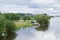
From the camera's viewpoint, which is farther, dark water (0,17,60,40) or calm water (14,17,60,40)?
calm water (14,17,60,40)

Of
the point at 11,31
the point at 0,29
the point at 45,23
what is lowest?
the point at 45,23

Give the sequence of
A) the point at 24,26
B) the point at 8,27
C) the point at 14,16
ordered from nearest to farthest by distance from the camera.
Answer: the point at 8,27 → the point at 24,26 → the point at 14,16

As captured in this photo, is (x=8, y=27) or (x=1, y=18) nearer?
(x=1, y=18)

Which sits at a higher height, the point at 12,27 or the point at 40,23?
the point at 12,27

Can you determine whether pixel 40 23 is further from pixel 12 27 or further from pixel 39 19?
pixel 12 27

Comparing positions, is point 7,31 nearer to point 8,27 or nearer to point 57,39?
point 8,27

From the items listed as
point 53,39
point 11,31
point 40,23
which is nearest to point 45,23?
point 40,23

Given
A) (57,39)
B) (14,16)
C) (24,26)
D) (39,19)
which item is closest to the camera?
(57,39)

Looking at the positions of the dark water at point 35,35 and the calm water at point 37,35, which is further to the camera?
the calm water at point 37,35

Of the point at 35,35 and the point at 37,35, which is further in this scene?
the point at 35,35

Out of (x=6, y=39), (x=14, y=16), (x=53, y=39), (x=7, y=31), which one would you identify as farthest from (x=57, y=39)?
(x=14, y=16)
